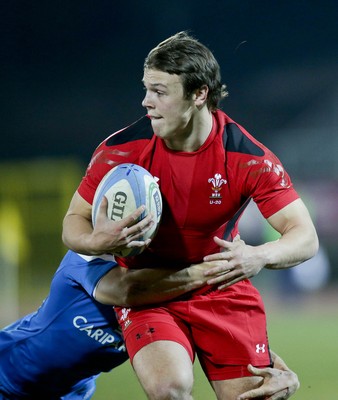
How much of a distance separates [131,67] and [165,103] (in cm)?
1531

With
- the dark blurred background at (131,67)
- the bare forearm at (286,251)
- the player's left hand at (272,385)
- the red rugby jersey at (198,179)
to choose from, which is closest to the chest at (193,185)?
the red rugby jersey at (198,179)

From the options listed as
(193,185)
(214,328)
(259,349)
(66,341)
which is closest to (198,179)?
(193,185)

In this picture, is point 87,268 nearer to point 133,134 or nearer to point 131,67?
point 133,134

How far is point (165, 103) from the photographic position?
4.24m

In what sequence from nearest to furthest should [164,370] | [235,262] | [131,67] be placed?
[235,262]
[164,370]
[131,67]

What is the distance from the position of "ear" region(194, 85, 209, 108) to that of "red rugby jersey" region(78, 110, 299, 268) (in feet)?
0.53

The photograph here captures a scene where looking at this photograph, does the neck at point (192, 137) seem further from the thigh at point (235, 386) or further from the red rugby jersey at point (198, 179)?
the thigh at point (235, 386)

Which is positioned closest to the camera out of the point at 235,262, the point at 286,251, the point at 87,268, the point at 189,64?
the point at 235,262

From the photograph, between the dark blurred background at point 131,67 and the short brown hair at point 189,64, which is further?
the dark blurred background at point 131,67

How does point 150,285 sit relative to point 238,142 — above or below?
below

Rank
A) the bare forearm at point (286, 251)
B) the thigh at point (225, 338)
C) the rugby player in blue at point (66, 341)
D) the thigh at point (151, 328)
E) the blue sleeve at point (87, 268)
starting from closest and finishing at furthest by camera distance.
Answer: the bare forearm at point (286, 251) → the thigh at point (151, 328) → the thigh at point (225, 338) → the blue sleeve at point (87, 268) → the rugby player in blue at point (66, 341)

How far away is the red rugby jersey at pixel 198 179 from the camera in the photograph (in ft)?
14.2

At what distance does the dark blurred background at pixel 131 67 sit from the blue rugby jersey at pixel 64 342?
11.4m

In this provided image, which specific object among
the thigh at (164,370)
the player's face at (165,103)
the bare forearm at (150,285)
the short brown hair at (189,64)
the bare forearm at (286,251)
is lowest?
the thigh at (164,370)
